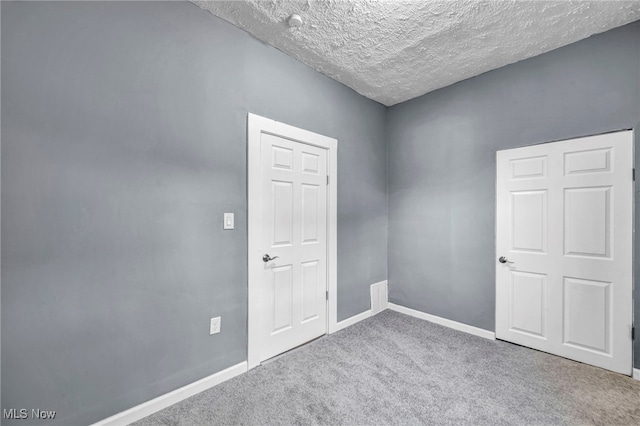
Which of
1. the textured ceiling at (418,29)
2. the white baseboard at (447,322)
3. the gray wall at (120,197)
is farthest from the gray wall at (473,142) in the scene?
the gray wall at (120,197)

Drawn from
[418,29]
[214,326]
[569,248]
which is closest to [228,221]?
[214,326]

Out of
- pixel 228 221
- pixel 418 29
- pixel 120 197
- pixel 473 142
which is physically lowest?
pixel 228 221

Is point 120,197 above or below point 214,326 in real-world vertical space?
above

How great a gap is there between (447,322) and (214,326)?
102 inches

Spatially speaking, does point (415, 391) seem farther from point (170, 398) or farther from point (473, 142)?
point (473, 142)

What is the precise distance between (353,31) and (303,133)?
3.11ft

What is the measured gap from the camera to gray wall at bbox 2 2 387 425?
1.37m

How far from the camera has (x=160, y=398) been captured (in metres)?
1.77

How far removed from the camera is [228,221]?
83.3 inches

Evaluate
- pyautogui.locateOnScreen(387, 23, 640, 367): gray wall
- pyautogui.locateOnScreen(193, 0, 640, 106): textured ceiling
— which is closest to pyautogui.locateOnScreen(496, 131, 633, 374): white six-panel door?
pyautogui.locateOnScreen(387, 23, 640, 367): gray wall

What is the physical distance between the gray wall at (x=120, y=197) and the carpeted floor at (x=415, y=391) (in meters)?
0.35

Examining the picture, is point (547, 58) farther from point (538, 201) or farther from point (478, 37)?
point (538, 201)

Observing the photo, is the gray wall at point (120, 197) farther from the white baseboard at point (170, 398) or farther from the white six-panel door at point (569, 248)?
the white six-panel door at point (569, 248)

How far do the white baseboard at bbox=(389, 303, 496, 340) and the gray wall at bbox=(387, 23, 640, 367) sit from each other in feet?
0.18
